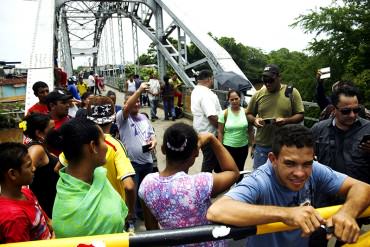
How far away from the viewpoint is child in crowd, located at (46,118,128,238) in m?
1.67

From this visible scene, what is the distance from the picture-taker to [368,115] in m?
3.43

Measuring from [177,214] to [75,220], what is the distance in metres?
0.50

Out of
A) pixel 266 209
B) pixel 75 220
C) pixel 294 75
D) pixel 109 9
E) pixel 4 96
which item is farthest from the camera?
pixel 109 9

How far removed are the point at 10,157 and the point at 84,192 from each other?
461 millimetres

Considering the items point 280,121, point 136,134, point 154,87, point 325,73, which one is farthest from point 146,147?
point 154,87

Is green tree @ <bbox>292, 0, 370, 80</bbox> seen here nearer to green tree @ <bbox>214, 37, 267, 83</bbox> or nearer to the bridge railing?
the bridge railing

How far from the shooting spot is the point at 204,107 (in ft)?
14.1

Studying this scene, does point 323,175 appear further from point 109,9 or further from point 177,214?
point 109,9

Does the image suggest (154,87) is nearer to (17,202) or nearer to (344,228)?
(17,202)

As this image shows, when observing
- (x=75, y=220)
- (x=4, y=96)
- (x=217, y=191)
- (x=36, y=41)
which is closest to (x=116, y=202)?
(x=75, y=220)

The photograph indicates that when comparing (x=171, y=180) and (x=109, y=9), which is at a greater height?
(x=109, y=9)

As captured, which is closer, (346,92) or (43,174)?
(43,174)

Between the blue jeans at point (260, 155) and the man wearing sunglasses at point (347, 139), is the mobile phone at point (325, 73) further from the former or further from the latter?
the man wearing sunglasses at point (347, 139)

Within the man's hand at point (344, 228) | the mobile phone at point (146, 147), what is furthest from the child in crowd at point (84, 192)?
the mobile phone at point (146, 147)
